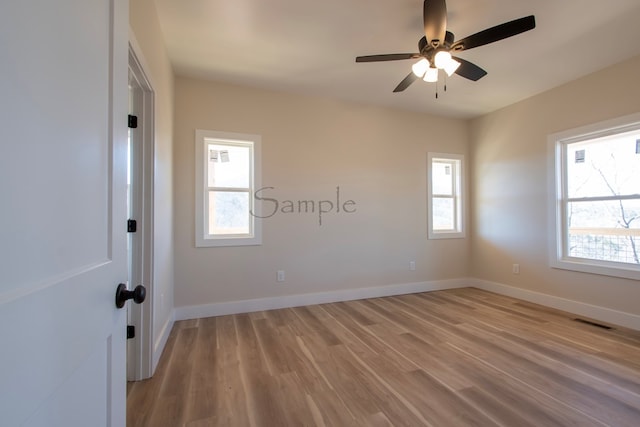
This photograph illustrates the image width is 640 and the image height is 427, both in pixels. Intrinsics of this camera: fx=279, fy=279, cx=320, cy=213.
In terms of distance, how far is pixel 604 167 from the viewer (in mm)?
3170

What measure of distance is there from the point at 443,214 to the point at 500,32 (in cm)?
307

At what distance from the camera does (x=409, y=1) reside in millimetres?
2072

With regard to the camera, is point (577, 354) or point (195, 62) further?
point (195, 62)

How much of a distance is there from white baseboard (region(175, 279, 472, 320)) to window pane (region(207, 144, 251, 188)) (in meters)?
1.44

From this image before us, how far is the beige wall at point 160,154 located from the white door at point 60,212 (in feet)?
4.09

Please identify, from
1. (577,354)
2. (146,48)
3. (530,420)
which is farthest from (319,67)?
(577,354)

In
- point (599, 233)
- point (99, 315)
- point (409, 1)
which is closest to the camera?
point (99, 315)

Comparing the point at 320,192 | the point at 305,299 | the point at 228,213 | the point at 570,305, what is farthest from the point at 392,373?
the point at 570,305

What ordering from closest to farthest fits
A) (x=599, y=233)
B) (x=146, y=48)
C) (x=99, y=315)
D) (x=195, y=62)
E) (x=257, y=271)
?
(x=99, y=315)
(x=146, y=48)
(x=195, y=62)
(x=599, y=233)
(x=257, y=271)

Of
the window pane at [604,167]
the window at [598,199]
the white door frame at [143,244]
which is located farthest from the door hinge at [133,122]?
the window pane at [604,167]

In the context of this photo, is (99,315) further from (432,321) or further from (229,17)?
(432,321)

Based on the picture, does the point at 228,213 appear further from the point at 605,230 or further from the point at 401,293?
the point at 605,230

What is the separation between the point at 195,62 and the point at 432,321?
375cm

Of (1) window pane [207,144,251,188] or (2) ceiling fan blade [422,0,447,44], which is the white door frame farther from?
(2) ceiling fan blade [422,0,447,44]
